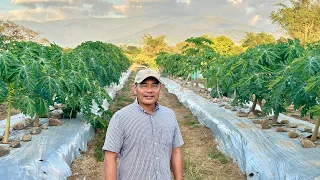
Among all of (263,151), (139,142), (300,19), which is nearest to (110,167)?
(139,142)

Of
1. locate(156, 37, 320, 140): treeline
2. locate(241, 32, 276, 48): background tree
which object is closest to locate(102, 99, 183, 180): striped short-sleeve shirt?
locate(156, 37, 320, 140): treeline

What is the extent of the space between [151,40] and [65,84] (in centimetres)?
5801

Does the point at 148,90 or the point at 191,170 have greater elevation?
the point at 148,90

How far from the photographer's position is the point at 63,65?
6.73 metres

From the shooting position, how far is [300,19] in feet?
127

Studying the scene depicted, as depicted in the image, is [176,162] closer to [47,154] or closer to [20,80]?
[47,154]

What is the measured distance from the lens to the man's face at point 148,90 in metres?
2.22

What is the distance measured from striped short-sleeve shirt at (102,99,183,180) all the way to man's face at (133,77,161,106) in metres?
0.07

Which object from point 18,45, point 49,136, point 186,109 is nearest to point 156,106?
point 49,136

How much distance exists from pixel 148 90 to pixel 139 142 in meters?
0.32

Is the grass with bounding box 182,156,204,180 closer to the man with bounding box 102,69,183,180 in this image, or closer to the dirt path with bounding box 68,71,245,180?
the dirt path with bounding box 68,71,245,180

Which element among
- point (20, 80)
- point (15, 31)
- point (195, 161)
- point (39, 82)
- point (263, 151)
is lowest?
point (195, 161)

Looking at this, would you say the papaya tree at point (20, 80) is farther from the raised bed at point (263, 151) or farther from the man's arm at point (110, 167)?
the raised bed at point (263, 151)

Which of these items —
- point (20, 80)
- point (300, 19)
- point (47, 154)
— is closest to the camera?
point (47, 154)
